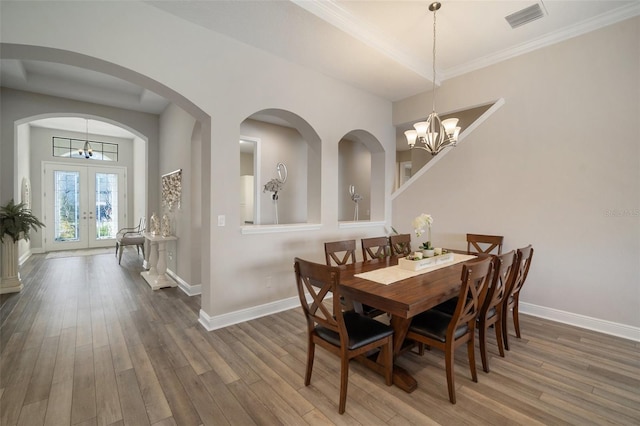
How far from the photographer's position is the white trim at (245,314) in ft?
10.1

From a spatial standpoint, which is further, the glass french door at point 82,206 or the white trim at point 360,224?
the glass french door at point 82,206

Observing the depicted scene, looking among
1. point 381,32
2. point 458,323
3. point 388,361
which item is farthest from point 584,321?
point 381,32

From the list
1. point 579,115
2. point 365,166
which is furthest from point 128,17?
point 365,166

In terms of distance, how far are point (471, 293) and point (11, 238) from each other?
631 centimetres

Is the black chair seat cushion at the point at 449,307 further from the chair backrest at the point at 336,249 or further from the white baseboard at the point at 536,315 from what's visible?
the white baseboard at the point at 536,315

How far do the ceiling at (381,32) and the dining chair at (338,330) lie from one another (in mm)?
2398

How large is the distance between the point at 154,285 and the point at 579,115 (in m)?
6.10

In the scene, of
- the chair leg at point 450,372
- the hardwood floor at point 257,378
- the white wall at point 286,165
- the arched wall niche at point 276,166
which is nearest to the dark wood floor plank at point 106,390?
the hardwood floor at point 257,378

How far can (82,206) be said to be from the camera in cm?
826

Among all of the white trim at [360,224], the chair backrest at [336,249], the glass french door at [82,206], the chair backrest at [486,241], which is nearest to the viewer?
the chair backrest at [336,249]

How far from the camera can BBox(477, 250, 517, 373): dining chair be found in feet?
7.17

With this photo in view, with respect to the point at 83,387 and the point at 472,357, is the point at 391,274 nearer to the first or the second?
the point at 472,357

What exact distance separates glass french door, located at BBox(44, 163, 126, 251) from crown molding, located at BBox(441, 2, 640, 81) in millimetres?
9521

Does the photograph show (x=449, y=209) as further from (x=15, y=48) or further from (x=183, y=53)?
(x=15, y=48)
